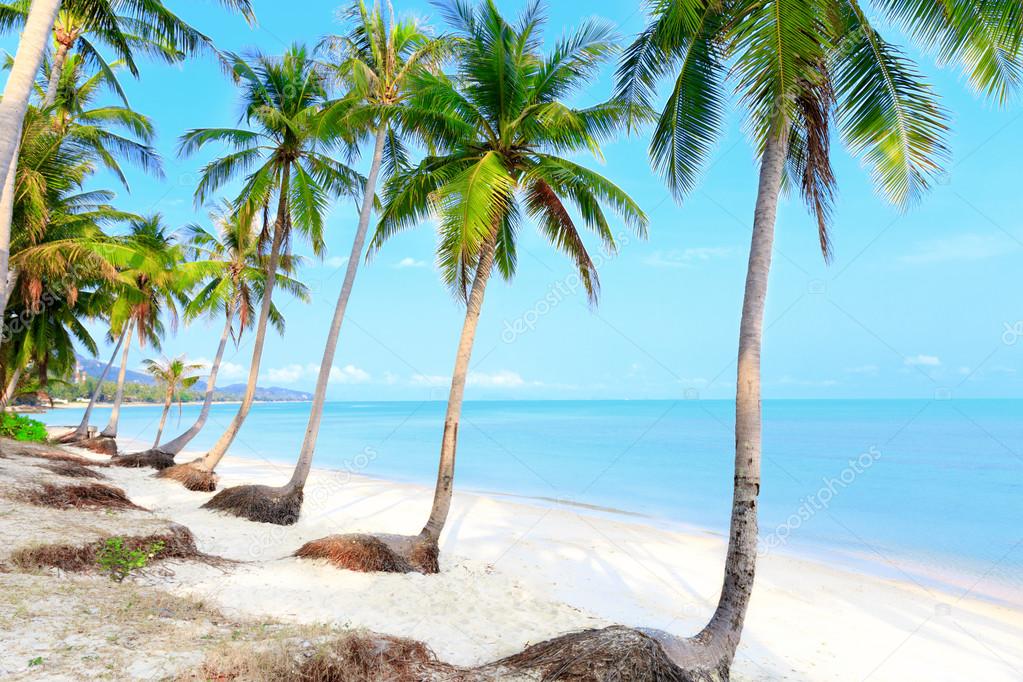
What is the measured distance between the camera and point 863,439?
1797 inches

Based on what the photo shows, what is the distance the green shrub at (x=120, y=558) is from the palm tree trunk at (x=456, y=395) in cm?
354

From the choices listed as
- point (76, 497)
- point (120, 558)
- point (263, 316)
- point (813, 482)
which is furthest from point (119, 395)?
point (813, 482)

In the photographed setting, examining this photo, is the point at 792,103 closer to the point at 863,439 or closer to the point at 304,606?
the point at 304,606

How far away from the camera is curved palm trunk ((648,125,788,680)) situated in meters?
4.79

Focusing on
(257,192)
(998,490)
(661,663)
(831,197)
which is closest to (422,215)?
(257,192)

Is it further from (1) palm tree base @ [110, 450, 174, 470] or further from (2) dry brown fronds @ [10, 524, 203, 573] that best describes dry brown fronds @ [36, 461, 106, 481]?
(2) dry brown fronds @ [10, 524, 203, 573]

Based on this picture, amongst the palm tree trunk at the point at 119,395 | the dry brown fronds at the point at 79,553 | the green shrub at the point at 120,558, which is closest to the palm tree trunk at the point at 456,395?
the dry brown fronds at the point at 79,553

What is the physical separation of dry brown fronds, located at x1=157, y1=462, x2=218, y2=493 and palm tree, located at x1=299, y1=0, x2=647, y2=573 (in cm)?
741

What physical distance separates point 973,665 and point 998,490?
20595 mm

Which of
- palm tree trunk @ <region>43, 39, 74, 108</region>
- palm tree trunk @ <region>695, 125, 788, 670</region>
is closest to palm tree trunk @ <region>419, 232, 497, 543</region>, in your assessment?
palm tree trunk @ <region>695, 125, 788, 670</region>

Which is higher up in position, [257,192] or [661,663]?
[257,192]

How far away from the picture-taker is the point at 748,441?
16.6ft

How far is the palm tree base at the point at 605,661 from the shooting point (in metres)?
4.14

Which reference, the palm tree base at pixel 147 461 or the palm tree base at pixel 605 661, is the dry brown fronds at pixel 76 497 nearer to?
the palm tree base at pixel 605 661
